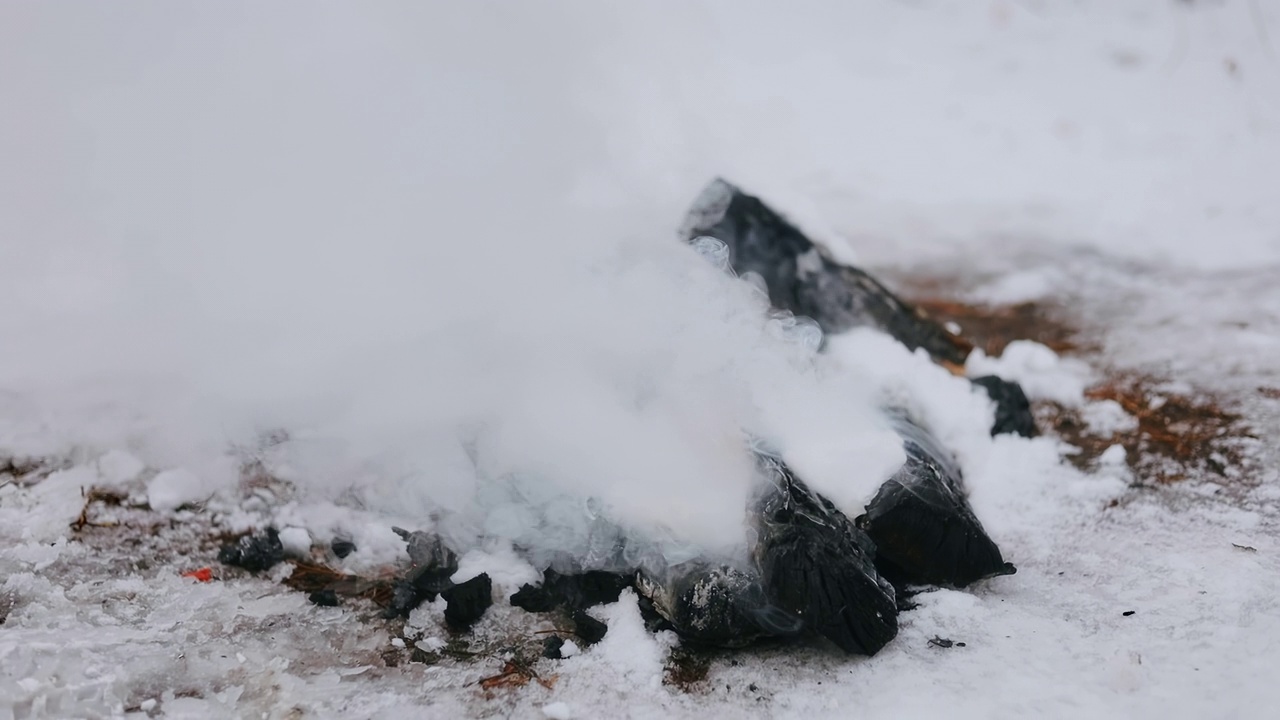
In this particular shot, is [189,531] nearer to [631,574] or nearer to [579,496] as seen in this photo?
[579,496]

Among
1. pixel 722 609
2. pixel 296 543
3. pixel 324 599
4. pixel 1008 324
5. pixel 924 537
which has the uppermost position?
pixel 1008 324

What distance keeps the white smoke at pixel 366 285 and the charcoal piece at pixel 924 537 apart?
4.2 inches

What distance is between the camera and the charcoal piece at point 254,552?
2869 millimetres

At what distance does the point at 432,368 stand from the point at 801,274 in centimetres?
195

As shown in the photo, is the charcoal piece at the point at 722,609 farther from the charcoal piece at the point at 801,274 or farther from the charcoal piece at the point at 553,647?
the charcoal piece at the point at 801,274

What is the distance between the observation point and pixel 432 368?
3.27m

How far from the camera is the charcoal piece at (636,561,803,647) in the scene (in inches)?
97.7

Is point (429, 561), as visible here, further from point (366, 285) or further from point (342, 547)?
point (366, 285)

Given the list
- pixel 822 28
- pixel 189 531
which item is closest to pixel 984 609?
pixel 189 531

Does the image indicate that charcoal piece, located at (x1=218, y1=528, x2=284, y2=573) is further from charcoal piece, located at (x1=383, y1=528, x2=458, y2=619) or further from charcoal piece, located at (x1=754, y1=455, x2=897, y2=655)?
charcoal piece, located at (x1=754, y1=455, x2=897, y2=655)

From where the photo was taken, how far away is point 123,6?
12.8ft

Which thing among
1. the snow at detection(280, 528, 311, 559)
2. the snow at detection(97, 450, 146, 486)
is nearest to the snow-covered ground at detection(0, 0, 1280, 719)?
the snow at detection(97, 450, 146, 486)

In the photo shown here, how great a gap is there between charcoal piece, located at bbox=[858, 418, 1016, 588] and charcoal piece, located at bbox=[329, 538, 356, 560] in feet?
5.66

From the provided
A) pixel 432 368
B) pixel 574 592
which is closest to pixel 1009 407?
pixel 574 592
